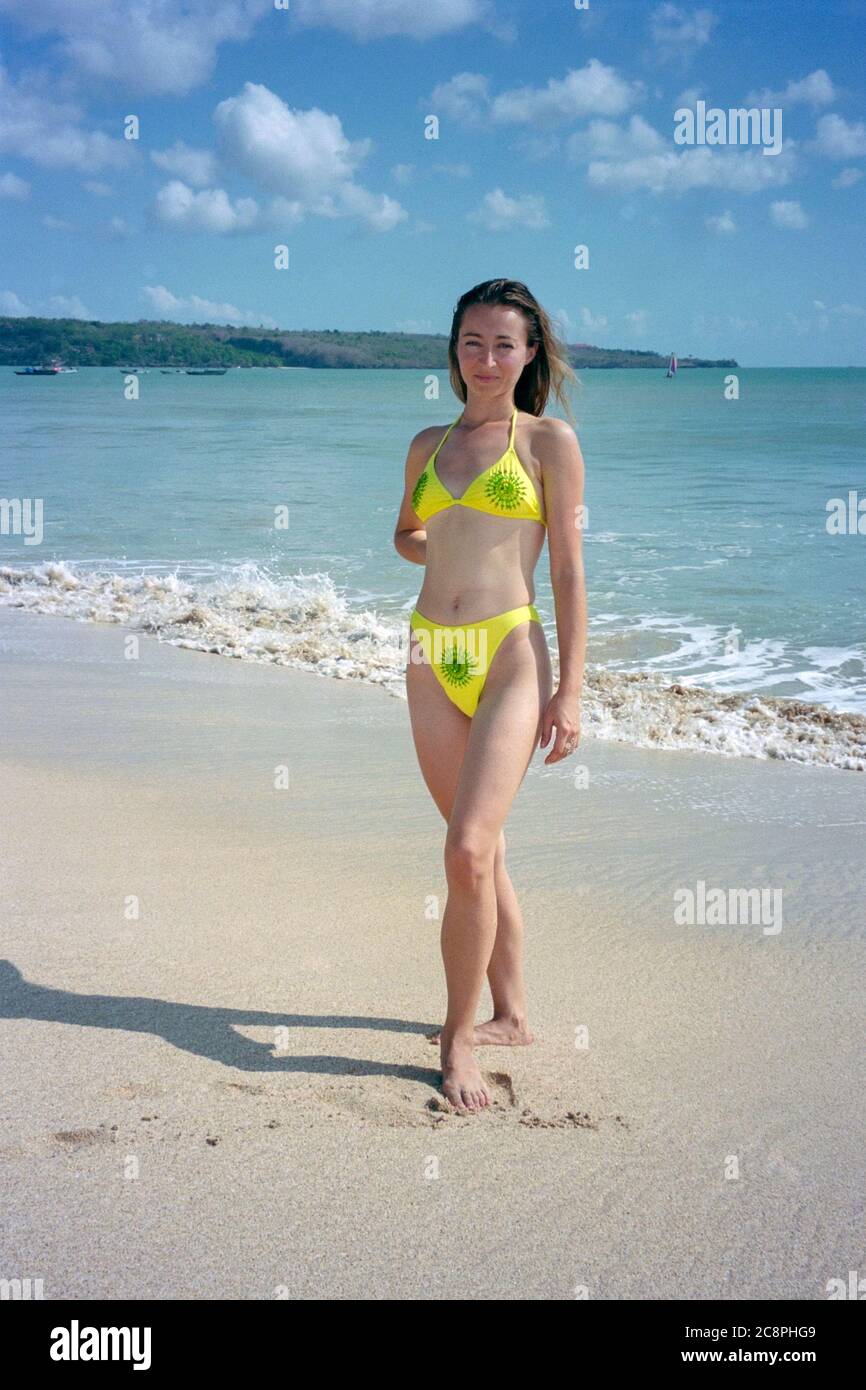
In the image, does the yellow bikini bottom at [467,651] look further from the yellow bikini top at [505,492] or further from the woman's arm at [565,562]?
the yellow bikini top at [505,492]

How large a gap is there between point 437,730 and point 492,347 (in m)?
1.03

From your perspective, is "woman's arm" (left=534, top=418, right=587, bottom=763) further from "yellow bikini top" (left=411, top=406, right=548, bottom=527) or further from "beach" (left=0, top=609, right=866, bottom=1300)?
"beach" (left=0, top=609, right=866, bottom=1300)

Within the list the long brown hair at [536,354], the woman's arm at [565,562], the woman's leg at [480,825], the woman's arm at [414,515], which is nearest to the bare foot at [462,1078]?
the woman's leg at [480,825]

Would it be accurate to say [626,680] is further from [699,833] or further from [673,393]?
[673,393]

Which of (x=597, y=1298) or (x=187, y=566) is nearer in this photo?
(x=597, y=1298)

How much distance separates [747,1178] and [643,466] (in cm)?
2611

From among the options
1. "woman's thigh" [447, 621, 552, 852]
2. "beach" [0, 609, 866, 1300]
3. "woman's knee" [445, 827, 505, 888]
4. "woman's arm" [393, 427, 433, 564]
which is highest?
"woman's arm" [393, 427, 433, 564]

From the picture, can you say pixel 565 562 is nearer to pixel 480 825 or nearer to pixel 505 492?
pixel 505 492

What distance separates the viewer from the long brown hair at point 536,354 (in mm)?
3340

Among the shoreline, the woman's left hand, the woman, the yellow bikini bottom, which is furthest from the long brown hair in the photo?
the shoreline

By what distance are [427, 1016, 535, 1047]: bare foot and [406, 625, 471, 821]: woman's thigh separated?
628 mm

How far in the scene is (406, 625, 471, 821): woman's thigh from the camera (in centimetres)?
330

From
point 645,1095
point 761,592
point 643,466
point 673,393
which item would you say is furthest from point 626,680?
point 673,393

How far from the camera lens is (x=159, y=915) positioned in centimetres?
426
